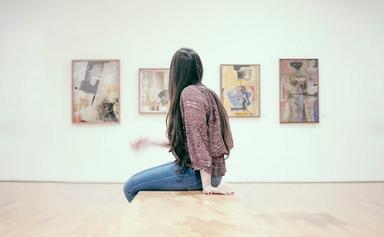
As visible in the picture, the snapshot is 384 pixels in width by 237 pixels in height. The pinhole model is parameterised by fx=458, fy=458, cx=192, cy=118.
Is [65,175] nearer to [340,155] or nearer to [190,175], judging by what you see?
[340,155]

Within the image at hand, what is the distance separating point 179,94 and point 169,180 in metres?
0.70

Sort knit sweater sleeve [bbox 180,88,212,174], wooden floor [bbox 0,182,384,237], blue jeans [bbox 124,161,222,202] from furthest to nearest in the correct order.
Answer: blue jeans [bbox 124,161,222,202], knit sweater sleeve [bbox 180,88,212,174], wooden floor [bbox 0,182,384,237]

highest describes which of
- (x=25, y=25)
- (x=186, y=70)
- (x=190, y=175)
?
(x=25, y=25)

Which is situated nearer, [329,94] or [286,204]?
[286,204]

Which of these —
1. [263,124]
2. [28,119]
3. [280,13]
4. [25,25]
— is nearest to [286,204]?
[263,124]

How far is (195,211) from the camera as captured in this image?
2.82 metres

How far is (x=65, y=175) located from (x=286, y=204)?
5.64m

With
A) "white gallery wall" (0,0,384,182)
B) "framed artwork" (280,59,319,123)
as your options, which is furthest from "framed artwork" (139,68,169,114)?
"framed artwork" (280,59,319,123)

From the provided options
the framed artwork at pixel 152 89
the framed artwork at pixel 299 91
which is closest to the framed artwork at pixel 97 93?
the framed artwork at pixel 152 89

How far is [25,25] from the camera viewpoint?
10.8 metres

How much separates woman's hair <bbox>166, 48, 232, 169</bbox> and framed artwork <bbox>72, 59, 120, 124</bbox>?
22.9 feet

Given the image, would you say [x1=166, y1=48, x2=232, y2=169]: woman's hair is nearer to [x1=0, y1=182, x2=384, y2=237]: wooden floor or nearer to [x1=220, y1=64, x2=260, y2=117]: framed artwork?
[x1=0, y1=182, x2=384, y2=237]: wooden floor

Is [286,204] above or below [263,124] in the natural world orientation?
below

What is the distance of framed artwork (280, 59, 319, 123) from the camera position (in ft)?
34.9
